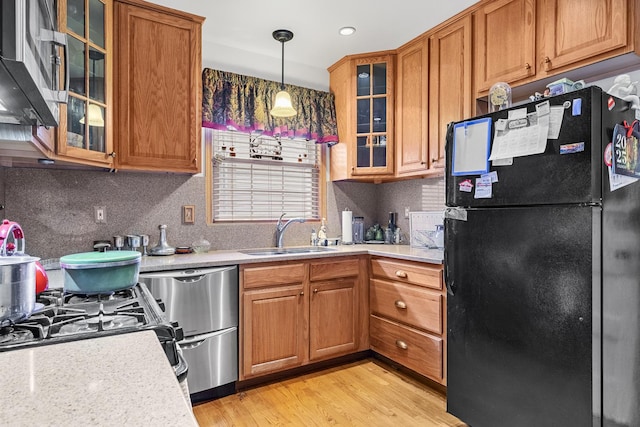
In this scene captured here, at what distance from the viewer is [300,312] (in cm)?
261

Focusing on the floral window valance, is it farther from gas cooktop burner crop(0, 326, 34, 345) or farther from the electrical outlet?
gas cooktop burner crop(0, 326, 34, 345)

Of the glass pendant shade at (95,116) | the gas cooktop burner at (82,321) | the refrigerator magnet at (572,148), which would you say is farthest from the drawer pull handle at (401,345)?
the glass pendant shade at (95,116)

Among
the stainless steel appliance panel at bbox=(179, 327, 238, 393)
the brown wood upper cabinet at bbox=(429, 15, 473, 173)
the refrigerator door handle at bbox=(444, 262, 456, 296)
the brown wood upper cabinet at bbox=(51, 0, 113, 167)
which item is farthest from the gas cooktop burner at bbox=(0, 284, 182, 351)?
the brown wood upper cabinet at bbox=(429, 15, 473, 173)

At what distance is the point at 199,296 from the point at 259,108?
5.22ft

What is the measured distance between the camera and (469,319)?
6.23 feet

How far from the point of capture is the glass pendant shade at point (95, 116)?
2.12 meters

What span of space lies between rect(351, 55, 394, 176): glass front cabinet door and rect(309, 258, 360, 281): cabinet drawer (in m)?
0.83

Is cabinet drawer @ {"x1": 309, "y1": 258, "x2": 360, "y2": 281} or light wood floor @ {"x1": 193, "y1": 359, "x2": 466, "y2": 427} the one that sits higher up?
cabinet drawer @ {"x1": 309, "y1": 258, "x2": 360, "y2": 281}

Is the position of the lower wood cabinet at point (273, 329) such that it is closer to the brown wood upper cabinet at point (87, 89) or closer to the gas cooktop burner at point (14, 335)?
the brown wood upper cabinet at point (87, 89)

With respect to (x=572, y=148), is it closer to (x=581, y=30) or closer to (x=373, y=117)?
(x=581, y=30)

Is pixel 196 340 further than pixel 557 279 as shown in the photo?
Yes

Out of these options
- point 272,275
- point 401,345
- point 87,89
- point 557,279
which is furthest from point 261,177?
point 557,279

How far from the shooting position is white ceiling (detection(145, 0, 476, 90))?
94.8 inches

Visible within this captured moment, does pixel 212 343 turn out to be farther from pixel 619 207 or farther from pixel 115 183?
pixel 619 207
